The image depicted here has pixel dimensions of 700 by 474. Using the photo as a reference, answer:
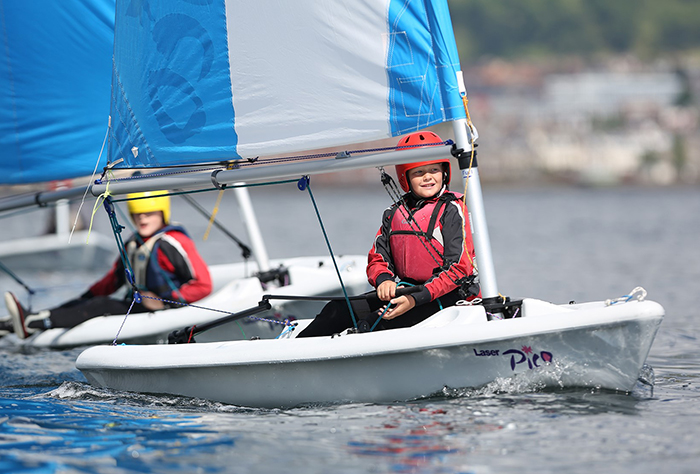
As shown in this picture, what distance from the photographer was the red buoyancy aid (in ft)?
16.8

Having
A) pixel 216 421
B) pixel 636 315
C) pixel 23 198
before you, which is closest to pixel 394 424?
pixel 216 421

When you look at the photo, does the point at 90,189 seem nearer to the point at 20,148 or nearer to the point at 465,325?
the point at 20,148

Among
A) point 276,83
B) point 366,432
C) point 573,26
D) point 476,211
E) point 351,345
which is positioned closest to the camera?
point 366,432

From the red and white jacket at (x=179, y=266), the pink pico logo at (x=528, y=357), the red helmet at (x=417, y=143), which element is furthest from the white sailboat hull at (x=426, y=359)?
the red and white jacket at (x=179, y=266)

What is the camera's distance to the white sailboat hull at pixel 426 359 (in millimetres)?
4512

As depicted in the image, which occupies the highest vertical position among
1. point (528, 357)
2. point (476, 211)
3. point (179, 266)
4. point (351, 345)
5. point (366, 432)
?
point (476, 211)

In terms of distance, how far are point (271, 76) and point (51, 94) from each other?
9.36 ft

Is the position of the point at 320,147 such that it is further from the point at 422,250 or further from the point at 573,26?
the point at 573,26

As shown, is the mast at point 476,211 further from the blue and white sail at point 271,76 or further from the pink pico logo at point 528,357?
the pink pico logo at point 528,357

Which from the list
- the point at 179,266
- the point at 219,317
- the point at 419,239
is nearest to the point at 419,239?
the point at 419,239

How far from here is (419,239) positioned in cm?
513

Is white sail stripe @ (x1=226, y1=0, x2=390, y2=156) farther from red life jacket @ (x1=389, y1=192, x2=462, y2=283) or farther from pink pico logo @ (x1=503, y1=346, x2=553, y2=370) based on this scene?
pink pico logo @ (x1=503, y1=346, x2=553, y2=370)

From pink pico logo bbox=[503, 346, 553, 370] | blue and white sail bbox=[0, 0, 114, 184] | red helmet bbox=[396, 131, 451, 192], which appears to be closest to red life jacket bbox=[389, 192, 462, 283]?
red helmet bbox=[396, 131, 451, 192]

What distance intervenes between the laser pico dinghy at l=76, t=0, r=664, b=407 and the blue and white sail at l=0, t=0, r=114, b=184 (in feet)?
5.94
